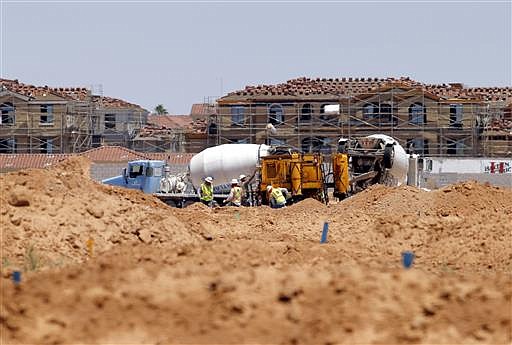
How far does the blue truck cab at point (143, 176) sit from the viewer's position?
46969mm

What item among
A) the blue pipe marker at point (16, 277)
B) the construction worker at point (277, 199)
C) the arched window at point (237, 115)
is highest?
the arched window at point (237, 115)

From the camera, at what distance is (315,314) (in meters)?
10.6

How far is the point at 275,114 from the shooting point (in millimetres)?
70125

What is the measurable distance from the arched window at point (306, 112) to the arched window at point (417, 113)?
6.12 meters

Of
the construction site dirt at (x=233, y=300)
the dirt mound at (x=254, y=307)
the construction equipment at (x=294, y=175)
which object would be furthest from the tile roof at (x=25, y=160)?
the dirt mound at (x=254, y=307)

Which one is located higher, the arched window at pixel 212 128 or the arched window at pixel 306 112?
the arched window at pixel 306 112

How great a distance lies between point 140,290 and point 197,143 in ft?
202

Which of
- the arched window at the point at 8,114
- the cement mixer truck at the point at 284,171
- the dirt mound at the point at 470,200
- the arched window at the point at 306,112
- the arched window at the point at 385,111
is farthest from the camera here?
the arched window at the point at 8,114

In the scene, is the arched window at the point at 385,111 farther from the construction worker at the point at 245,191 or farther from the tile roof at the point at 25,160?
the construction worker at the point at 245,191

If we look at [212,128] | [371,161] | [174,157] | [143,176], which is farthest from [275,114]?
[371,161]

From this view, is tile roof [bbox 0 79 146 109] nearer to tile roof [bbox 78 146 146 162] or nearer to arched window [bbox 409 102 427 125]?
tile roof [bbox 78 146 146 162]

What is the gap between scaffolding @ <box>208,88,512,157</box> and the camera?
222 ft

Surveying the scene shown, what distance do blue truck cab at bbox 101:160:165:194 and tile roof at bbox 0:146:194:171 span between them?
16446 mm

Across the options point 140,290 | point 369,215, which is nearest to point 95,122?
point 369,215
